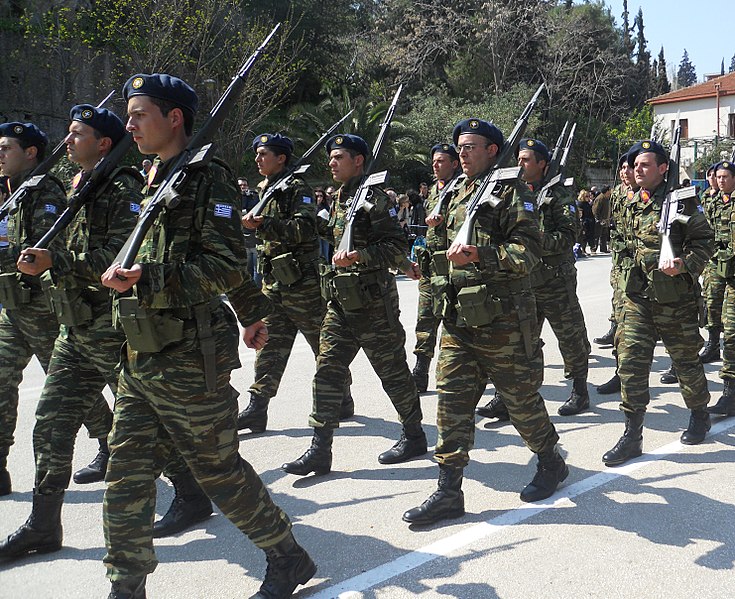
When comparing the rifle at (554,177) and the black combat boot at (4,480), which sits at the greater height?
the rifle at (554,177)

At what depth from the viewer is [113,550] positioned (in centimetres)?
287

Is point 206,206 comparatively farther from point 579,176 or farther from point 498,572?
point 579,176

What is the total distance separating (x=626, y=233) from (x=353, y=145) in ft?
6.74

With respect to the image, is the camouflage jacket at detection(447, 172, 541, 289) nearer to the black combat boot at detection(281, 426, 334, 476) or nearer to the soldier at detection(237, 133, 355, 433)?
the black combat boot at detection(281, 426, 334, 476)

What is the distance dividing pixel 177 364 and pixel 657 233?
135 inches

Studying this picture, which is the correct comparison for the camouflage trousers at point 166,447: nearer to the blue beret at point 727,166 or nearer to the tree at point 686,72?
the blue beret at point 727,166

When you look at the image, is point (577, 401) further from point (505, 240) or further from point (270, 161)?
point (270, 161)

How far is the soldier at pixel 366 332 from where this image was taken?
15.3ft

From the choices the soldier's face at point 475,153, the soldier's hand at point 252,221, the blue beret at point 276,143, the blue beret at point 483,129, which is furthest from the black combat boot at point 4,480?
the blue beret at point 483,129

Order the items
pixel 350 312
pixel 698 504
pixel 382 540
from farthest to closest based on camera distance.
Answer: pixel 350 312 → pixel 698 504 → pixel 382 540

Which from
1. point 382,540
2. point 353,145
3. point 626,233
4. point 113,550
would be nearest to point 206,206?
point 113,550

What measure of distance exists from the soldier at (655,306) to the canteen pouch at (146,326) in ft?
9.96

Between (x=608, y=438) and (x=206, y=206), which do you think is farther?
(x=608, y=438)

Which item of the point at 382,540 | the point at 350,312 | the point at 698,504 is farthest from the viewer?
the point at 350,312
